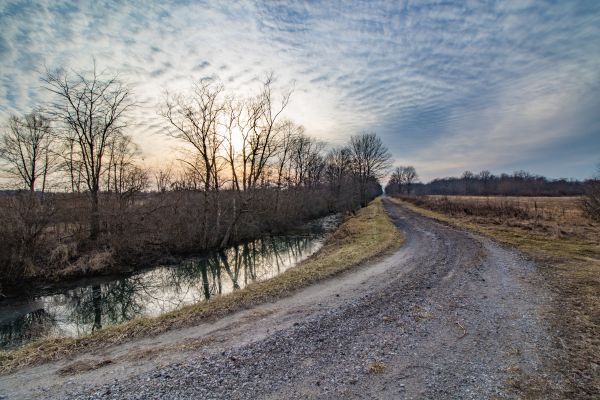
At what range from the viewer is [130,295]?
13047 millimetres

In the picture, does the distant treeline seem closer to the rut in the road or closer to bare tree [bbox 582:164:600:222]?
bare tree [bbox 582:164:600:222]

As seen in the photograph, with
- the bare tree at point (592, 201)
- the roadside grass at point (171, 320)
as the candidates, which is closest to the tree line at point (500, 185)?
the bare tree at point (592, 201)

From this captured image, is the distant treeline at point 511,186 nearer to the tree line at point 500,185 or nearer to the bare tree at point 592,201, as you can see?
the tree line at point 500,185

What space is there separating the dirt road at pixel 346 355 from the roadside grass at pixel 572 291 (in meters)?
0.23

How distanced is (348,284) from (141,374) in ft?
20.4

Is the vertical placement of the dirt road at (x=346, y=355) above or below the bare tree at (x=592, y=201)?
below

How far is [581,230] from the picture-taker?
52.9ft

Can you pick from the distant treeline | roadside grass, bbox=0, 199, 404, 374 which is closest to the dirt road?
roadside grass, bbox=0, 199, 404, 374

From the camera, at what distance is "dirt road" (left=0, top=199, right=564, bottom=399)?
13.7ft

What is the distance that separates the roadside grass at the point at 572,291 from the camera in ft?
13.7

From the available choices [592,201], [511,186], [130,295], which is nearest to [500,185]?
[511,186]

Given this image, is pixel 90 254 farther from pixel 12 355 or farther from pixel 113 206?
pixel 12 355

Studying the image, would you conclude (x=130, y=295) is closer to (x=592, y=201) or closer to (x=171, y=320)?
(x=171, y=320)

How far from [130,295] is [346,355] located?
12.0m
